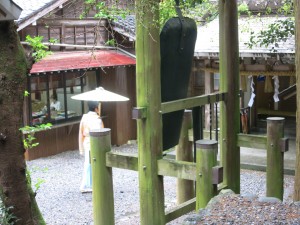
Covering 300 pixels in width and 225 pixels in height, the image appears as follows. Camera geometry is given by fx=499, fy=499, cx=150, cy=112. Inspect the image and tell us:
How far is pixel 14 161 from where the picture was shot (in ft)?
13.0

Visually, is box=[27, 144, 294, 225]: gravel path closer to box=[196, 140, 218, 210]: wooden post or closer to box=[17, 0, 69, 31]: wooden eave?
box=[196, 140, 218, 210]: wooden post

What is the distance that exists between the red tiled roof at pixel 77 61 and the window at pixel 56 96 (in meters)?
0.42

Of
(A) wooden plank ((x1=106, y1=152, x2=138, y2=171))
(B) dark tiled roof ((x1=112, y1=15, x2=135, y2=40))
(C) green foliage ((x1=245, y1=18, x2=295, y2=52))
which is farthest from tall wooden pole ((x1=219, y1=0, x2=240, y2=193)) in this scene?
(B) dark tiled roof ((x1=112, y1=15, x2=135, y2=40))

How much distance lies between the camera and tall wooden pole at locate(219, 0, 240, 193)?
6.17m

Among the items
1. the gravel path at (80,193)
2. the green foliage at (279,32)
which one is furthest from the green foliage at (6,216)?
the green foliage at (279,32)

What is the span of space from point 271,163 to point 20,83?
11.2 ft

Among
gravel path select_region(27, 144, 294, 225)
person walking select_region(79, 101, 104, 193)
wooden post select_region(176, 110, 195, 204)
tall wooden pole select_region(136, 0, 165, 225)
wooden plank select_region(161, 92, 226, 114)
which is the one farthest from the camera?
person walking select_region(79, 101, 104, 193)

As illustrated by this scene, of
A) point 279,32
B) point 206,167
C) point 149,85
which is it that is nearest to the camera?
point 206,167

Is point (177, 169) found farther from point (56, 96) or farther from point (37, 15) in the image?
point (56, 96)

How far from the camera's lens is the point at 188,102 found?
5.47 metres

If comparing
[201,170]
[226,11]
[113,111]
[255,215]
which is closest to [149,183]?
[201,170]

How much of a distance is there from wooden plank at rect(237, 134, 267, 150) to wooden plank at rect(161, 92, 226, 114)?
58 cm

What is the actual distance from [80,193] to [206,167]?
6156 millimetres

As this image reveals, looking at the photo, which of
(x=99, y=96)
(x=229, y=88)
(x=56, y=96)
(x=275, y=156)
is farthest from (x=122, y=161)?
(x=56, y=96)
